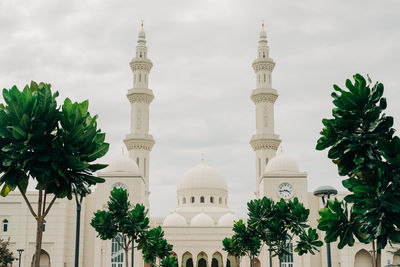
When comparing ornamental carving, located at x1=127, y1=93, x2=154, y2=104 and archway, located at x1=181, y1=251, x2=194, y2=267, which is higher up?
ornamental carving, located at x1=127, y1=93, x2=154, y2=104

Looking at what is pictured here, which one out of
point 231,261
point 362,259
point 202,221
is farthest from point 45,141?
point 231,261

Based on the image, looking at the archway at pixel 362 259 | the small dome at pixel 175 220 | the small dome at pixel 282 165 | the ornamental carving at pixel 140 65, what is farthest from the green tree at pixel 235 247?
the ornamental carving at pixel 140 65

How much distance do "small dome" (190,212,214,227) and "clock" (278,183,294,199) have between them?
12166mm

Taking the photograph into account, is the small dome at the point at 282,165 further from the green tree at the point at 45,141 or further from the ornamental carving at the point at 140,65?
the green tree at the point at 45,141

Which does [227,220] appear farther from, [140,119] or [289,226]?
[289,226]

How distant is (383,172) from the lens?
36.7ft

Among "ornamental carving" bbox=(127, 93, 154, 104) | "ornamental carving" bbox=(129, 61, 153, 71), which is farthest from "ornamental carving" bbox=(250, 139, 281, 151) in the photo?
"ornamental carving" bbox=(129, 61, 153, 71)

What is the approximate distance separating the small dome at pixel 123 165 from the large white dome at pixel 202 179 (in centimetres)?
1603

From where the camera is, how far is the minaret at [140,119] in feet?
185

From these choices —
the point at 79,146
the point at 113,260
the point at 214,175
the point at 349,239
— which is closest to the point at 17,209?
the point at 113,260

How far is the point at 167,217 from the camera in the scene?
62500mm

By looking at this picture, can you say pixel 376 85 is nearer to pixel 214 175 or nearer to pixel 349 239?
pixel 349 239

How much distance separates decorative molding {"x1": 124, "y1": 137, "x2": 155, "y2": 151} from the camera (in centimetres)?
5597

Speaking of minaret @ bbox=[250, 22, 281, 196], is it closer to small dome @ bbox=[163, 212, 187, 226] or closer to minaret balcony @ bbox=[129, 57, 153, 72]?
small dome @ bbox=[163, 212, 187, 226]
